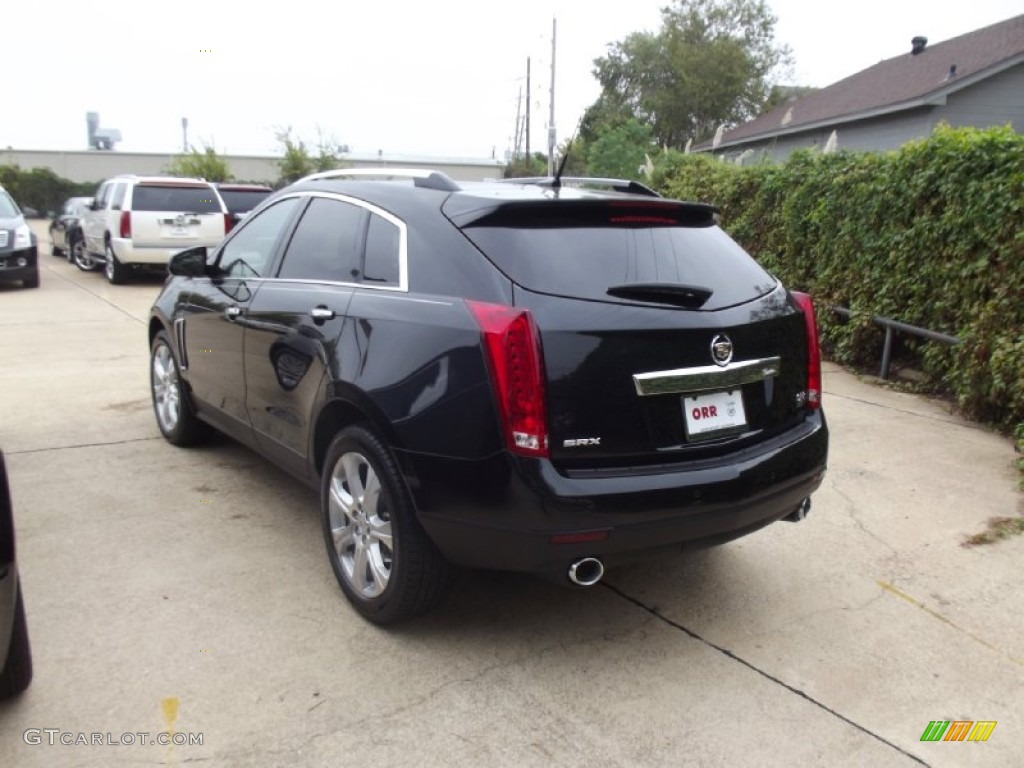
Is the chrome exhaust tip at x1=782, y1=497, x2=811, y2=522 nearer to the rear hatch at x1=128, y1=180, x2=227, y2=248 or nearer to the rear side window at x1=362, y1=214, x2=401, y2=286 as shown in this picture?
the rear side window at x1=362, y1=214, x2=401, y2=286

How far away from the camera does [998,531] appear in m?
4.47

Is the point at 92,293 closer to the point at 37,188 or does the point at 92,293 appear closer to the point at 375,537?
the point at 375,537

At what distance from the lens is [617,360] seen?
2.92m

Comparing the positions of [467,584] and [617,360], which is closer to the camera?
[617,360]

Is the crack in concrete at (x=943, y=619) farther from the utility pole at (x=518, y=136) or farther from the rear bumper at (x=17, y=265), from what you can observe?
the utility pole at (x=518, y=136)

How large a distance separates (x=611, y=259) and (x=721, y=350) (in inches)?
20.2

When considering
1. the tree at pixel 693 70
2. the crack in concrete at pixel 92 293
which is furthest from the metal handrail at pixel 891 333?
the tree at pixel 693 70

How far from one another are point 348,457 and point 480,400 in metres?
0.79

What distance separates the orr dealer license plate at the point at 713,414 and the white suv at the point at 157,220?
12645mm

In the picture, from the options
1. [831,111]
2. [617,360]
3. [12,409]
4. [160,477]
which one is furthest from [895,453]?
[831,111]

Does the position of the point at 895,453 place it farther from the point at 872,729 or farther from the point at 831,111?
the point at 831,111

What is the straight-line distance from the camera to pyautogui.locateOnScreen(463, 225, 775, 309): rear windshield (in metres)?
3.03

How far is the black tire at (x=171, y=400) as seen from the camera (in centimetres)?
531

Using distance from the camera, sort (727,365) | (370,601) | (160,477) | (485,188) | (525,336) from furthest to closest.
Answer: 1. (160,477)
2. (485,188)
3. (370,601)
4. (727,365)
5. (525,336)
